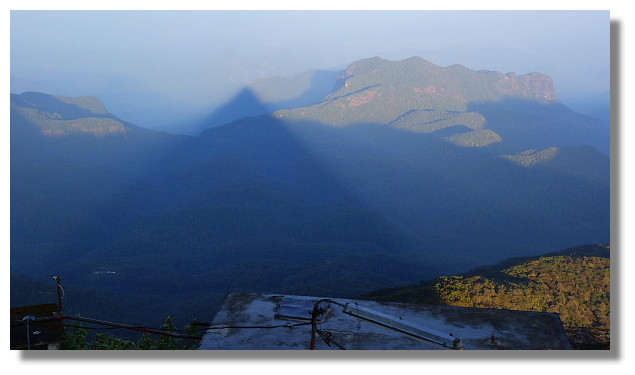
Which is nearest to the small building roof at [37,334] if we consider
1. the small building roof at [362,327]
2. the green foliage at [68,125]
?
the small building roof at [362,327]

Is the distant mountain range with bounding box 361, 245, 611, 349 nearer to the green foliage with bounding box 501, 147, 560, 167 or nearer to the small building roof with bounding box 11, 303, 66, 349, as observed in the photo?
the small building roof with bounding box 11, 303, 66, 349

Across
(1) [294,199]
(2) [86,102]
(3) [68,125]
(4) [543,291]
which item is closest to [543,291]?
(4) [543,291]

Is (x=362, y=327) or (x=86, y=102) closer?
(x=362, y=327)

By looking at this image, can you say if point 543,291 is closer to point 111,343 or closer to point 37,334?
point 111,343

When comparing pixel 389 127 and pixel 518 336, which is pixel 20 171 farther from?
pixel 518 336

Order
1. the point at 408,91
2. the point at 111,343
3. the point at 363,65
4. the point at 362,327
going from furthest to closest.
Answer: the point at 363,65, the point at 408,91, the point at 111,343, the point at 362,327

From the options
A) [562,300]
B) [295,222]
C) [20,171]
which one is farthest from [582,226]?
[20,171]
